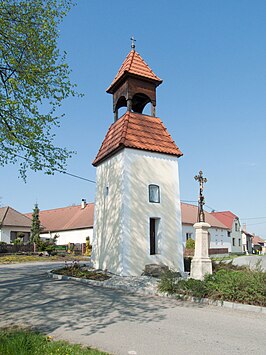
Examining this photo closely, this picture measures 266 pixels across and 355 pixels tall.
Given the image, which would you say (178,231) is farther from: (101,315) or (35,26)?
(35,26)

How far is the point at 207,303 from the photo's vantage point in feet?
27.6

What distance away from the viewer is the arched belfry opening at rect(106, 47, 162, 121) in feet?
51.1

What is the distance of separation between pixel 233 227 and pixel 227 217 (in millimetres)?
2043

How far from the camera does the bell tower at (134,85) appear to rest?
15586mm

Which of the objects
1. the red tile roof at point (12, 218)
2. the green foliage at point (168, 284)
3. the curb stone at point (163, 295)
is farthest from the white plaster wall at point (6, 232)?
the green foliage at point (168, 284)

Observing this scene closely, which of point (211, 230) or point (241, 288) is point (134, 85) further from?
point (211, 230)

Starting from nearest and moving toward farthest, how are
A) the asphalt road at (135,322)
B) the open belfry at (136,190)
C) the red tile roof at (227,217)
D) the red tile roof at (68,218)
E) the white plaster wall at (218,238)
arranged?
the asphalt road at (135,322) < the open belfry at (136,190) < the red tile roof at (68,218) < the white plaster wall at (218,238) < the red tile roof at (227,217)

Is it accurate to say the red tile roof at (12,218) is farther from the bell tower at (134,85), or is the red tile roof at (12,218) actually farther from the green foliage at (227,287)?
the green foliage at (227,287)

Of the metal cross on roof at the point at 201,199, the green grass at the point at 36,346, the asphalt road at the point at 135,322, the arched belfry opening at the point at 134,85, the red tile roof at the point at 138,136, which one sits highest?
the arched belfry opening at the point at 134,85

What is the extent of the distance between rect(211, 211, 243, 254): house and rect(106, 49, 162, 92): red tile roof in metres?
37.2

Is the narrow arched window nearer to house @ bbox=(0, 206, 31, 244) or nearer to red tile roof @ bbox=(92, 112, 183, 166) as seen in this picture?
red tile roof @ bbox=(92, 112, 183, 166)

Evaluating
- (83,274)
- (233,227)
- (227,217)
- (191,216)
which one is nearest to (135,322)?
(83,274)

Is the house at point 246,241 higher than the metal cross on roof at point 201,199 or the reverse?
the reverse

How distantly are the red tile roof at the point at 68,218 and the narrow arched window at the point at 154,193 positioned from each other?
20.7 meters
